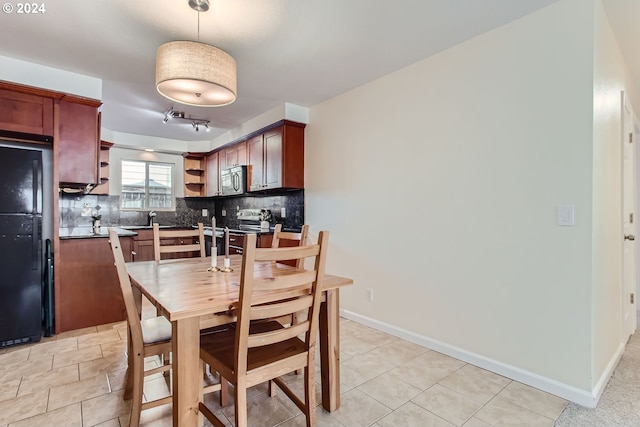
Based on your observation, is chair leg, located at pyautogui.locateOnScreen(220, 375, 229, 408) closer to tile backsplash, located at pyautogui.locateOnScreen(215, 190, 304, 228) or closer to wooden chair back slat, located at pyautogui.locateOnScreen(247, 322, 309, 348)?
wooden chair back slat, located at pyautogui.locateOnScreen(247, 322, 309, 348)

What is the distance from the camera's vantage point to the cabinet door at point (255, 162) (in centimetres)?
443

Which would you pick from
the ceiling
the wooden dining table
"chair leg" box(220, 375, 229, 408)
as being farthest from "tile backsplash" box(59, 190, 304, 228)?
"chair leg" box(220, 375, 229, 408)

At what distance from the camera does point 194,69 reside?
6.46ft

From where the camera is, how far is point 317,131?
13.2 feet

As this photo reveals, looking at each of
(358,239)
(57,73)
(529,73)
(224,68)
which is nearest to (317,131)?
(358,239)

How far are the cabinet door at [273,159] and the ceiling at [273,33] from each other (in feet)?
2.72

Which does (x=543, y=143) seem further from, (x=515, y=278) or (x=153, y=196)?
(x=153, y=196)

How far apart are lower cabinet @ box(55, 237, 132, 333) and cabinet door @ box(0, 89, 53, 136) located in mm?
1040

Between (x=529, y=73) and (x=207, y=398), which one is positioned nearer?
(x=207, y=398)

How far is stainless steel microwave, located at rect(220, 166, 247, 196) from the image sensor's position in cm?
473

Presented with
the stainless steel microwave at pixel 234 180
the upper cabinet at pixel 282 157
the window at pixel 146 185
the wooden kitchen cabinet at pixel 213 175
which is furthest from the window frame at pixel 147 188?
the upper cabinet at pixel 282 157

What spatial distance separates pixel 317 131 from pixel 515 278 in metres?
2.66

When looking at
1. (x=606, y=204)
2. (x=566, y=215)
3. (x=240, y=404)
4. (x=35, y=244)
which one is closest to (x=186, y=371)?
(x=240, y=404)

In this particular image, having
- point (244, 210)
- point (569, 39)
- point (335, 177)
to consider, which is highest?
point (569, 39)
